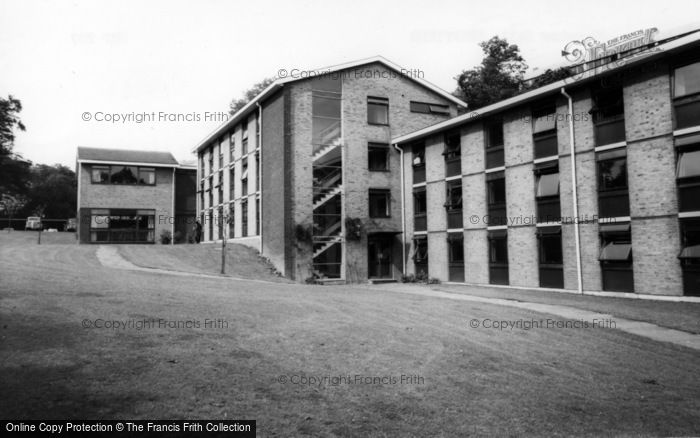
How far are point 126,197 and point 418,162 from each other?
77.7 feet

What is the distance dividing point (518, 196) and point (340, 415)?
17.5 meters

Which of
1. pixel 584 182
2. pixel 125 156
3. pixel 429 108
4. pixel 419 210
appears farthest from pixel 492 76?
pixel 125 156

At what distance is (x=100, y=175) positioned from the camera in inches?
1447

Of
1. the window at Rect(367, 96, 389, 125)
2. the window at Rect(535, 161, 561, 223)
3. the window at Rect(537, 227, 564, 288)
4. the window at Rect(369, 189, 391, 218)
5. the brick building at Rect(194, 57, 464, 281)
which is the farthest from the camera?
the window at Rect(367, 96, 389, 125)

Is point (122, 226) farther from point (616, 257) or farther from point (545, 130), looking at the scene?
point (616, 257)

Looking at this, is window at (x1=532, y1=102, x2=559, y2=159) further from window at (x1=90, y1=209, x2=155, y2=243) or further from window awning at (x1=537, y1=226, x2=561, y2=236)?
window at (x1=90, y1=209, x2=155, y2=243)

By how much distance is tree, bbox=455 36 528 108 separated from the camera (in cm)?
3947

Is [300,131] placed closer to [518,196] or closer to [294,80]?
[294,80]

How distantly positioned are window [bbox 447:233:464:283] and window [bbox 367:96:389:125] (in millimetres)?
7870

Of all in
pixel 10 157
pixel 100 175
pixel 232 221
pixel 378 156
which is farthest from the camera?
pixel 100 175

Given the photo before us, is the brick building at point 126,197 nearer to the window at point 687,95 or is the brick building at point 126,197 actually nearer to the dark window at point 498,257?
the dark window at point 498,257

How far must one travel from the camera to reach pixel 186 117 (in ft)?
72.9

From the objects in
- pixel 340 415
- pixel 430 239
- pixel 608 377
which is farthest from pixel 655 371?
pixel 430 239

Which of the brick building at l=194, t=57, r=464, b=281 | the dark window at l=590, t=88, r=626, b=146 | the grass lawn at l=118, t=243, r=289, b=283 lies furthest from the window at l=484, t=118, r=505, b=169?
the grass lawn at l=118, t=243, r=289, b=283
